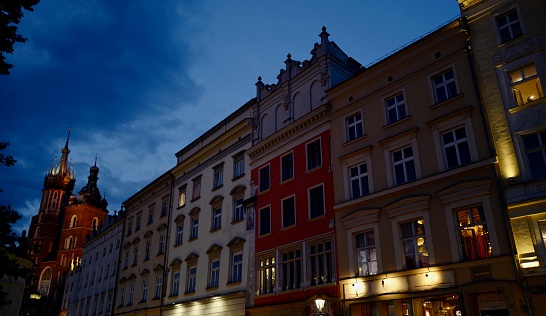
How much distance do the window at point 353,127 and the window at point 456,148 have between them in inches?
195

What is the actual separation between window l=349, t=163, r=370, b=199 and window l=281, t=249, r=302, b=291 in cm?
499

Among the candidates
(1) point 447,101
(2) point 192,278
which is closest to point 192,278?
(2) point 192,278

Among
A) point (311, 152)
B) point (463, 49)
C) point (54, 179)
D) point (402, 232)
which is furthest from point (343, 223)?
point (54, 179)

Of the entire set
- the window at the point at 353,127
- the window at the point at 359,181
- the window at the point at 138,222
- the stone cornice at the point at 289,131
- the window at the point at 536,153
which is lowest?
the window at the point at 536,153

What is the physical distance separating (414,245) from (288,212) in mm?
9168

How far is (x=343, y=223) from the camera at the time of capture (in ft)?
74.9

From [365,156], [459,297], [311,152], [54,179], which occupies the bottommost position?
[459,297]

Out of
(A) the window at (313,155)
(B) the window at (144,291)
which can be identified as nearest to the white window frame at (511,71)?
(A) the window at (313,155)

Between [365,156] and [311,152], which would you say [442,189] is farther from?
[311,152]

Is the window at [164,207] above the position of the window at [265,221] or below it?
above

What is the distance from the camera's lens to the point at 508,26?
19281 millimetres

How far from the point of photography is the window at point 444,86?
20.5 m

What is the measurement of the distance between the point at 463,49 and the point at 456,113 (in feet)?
10.2

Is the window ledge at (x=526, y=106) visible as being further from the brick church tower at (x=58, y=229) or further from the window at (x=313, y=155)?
the brick church tower at (x=58, y=229)
